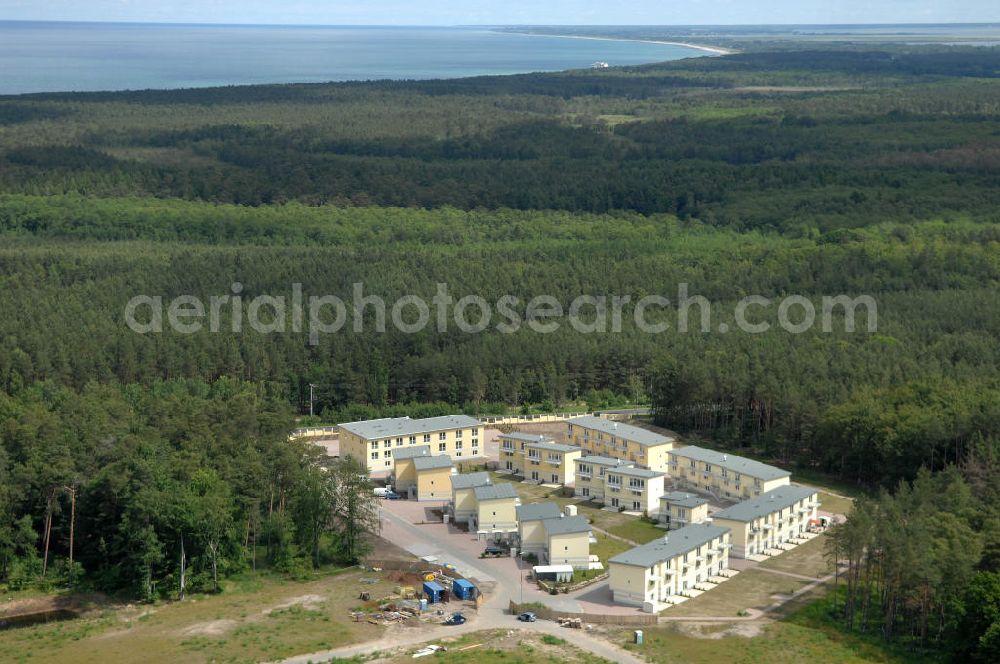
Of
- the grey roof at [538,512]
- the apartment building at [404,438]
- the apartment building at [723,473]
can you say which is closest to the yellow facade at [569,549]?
the grey roof at [538,512]

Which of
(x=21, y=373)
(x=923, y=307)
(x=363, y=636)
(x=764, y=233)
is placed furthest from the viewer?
(x=764, y=233)

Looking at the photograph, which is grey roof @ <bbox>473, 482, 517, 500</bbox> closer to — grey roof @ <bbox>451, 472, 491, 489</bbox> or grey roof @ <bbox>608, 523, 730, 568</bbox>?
grey roof @ <bbox>451, 472, 491, 489</bbox>

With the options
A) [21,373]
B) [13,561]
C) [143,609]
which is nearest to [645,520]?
[143,609]

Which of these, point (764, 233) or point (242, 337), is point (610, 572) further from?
point (764, 233)

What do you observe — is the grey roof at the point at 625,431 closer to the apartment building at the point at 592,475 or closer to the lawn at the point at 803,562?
the apartment building at the point at 592,475

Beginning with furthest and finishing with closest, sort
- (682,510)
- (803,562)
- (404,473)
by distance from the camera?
(404,473) < (682,510) < (803,562)

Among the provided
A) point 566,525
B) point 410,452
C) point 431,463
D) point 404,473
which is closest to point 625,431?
point 431,463

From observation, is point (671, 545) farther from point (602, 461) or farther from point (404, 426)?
point (404, 426)
